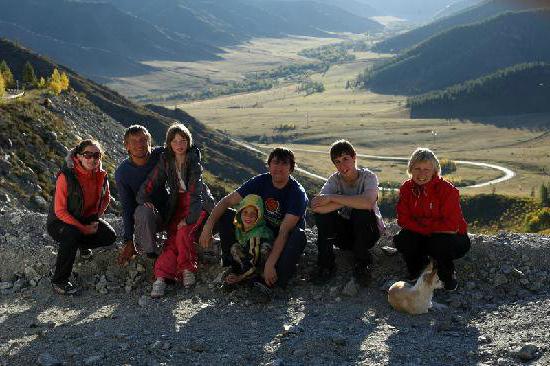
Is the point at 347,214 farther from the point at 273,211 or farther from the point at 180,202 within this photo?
the point at 180,202

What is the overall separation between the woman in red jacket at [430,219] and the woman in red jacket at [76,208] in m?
4.97

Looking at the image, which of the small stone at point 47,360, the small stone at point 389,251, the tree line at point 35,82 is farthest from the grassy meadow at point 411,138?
the small stone at point 47,360

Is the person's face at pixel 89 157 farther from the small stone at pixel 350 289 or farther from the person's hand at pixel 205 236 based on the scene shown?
the small stone at pixel 350 289

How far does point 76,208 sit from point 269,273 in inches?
133

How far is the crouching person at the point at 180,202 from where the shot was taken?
31.4 feet

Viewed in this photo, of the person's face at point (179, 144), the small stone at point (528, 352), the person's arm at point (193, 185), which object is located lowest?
the small stone at point (528, 352)

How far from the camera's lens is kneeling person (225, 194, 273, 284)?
9.01 meters

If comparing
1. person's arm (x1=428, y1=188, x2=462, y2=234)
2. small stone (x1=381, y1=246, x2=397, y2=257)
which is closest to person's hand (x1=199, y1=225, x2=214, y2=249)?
small stone (x1=381, y1=246, x2=397, y2=257)

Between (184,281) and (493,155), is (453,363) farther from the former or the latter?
(493,155)

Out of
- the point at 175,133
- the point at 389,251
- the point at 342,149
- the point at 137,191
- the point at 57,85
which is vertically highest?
the point at 57,85

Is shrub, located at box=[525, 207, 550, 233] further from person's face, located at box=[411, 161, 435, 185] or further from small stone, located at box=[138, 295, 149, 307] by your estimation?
small stone, located at box=[138, 295, 149, 307]

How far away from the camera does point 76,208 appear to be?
9.53m

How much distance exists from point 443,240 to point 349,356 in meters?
2.56

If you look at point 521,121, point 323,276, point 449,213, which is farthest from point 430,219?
point 521,121
